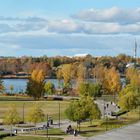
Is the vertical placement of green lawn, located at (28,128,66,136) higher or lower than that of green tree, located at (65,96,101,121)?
lower

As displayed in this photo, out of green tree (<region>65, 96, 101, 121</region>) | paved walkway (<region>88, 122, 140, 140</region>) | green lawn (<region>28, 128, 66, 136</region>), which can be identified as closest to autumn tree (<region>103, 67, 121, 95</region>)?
green tree (<region>65, 96, 101, 121</region>)

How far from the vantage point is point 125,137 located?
Result: 169ft

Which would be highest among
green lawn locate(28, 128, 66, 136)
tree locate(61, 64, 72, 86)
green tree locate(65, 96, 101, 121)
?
tree locate(61, 64, 72, 86)

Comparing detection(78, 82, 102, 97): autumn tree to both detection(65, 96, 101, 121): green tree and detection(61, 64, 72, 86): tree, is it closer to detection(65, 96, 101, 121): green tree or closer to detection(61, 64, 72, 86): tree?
detection(61, 64, 72, 86): tree

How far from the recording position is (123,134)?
53375 millimetres

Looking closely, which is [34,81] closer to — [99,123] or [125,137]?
[99,123]

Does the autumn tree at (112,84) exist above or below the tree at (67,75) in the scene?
below

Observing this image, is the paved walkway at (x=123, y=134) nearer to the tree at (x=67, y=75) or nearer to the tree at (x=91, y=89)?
the tree at (x=91, y=89)

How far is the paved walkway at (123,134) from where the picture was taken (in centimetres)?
5069

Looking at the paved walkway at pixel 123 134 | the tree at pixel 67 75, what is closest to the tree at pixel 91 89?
the tree at pixel 67 75

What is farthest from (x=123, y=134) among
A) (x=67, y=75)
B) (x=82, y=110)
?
(x=67, y=75)

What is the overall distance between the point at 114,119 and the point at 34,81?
53.6 metres

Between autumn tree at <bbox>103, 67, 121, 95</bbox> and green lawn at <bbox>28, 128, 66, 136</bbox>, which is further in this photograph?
→ autumn tree at <bbox>103, 67, 121, 95</bbox>

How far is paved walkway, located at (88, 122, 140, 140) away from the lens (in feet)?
166
